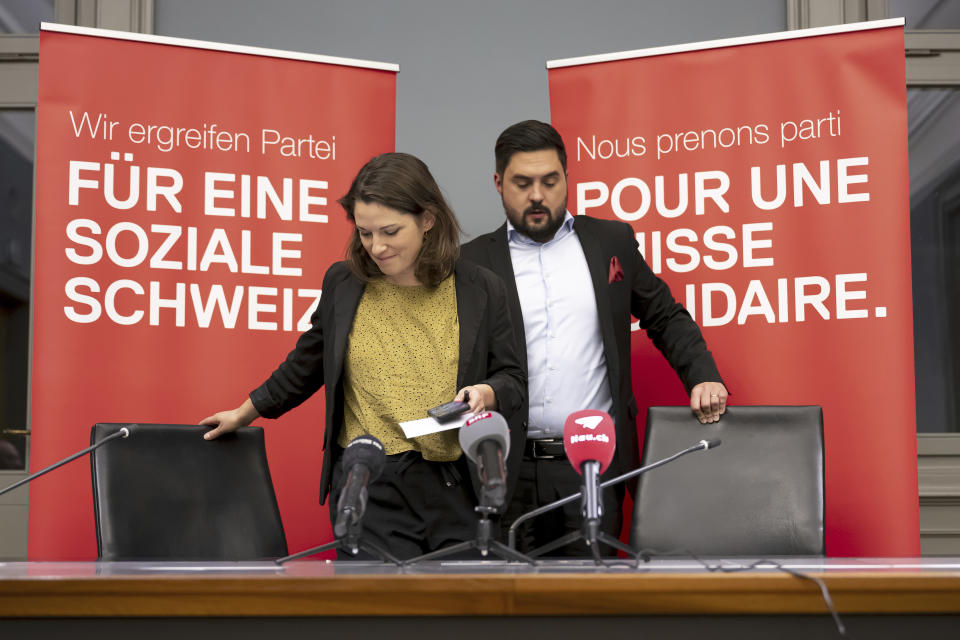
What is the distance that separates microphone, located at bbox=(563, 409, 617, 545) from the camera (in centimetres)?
138

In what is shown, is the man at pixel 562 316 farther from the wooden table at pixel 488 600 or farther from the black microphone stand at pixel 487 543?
the wooden table at pixel 488 600

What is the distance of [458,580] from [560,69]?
2.26 m

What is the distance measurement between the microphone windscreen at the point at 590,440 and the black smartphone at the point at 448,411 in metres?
0.24

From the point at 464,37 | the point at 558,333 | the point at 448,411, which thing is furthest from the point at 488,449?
the point at 464,37

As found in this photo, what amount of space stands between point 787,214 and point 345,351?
1.52 metres

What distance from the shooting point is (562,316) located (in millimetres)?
2480

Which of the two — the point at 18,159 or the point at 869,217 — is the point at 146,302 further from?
the point at 869,217

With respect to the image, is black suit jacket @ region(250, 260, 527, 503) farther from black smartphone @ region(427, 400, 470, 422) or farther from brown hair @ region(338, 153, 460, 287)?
black smartphone @ region(427, 400, 470, 422)

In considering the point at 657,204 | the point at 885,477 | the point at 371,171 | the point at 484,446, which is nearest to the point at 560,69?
the point at 657,204

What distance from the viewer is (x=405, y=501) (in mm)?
1833

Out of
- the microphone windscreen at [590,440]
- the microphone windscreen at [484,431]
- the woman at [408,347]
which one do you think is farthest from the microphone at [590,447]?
the woman at [408,347]

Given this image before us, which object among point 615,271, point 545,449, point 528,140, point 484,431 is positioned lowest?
point 545,449

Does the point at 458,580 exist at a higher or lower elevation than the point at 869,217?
lower

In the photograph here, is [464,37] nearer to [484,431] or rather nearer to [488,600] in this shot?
[484,431]
